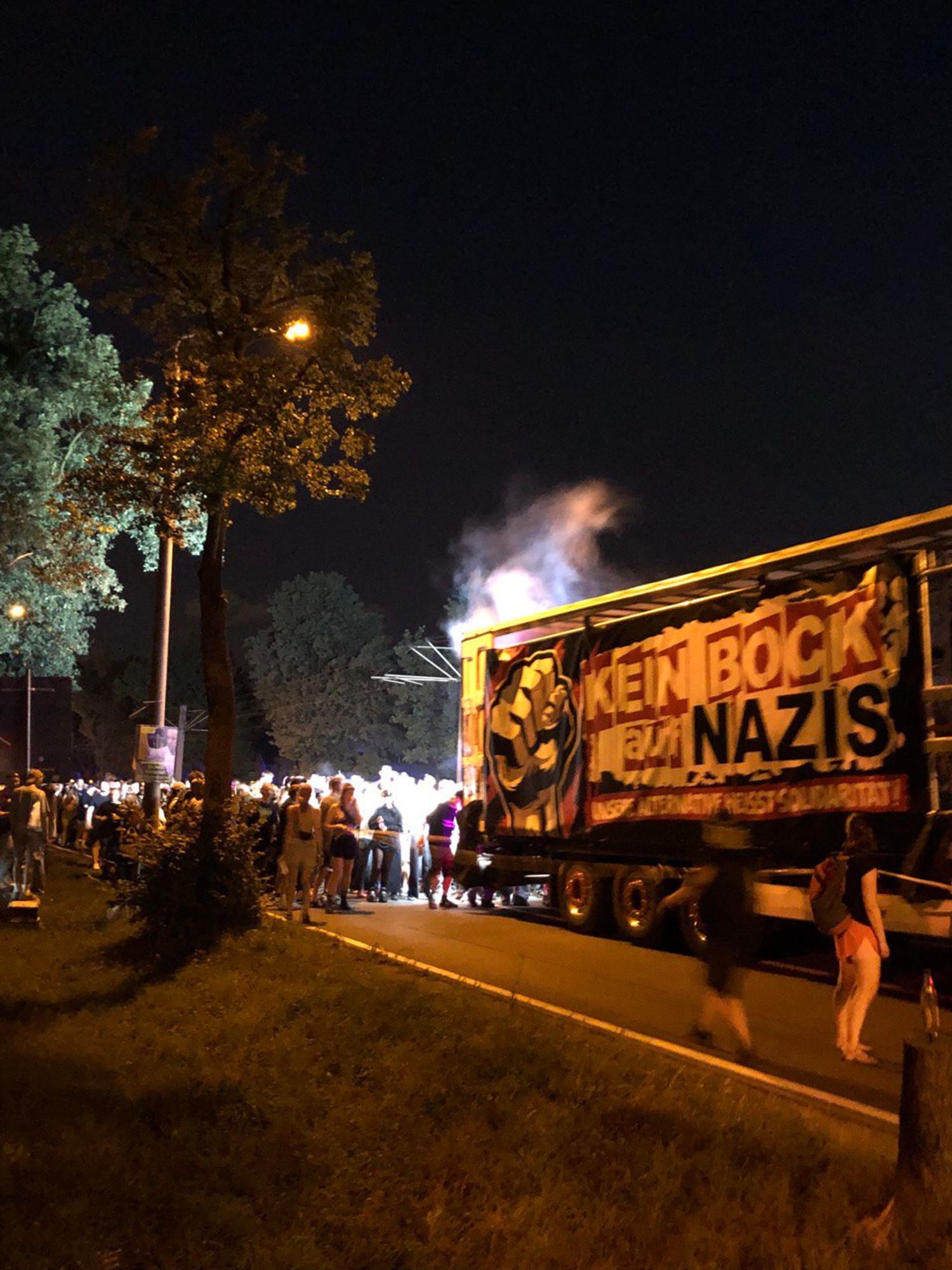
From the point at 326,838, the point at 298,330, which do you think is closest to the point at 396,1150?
the point at 298,330

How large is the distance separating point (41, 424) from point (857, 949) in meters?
23.2

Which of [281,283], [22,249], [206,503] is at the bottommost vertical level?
[206,503]

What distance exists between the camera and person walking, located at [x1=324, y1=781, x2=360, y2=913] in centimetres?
1622

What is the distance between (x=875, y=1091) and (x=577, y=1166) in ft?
8.53

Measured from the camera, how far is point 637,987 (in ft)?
36.1

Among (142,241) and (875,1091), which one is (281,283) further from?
(875,1091)

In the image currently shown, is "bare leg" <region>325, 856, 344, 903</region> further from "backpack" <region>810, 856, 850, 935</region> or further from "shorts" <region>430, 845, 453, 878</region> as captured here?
"backpack" <region>810, 856, 850, 935</region>

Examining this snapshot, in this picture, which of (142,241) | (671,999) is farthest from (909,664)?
(142,241)

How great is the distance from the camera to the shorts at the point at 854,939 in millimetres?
8016

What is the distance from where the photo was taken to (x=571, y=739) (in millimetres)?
15164

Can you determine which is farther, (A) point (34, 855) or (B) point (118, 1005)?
(A) point (34, 855)

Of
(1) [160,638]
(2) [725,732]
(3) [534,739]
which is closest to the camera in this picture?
(2) [725,732]

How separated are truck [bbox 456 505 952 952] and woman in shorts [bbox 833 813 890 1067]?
1719mm

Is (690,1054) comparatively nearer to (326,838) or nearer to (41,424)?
(326,838)
